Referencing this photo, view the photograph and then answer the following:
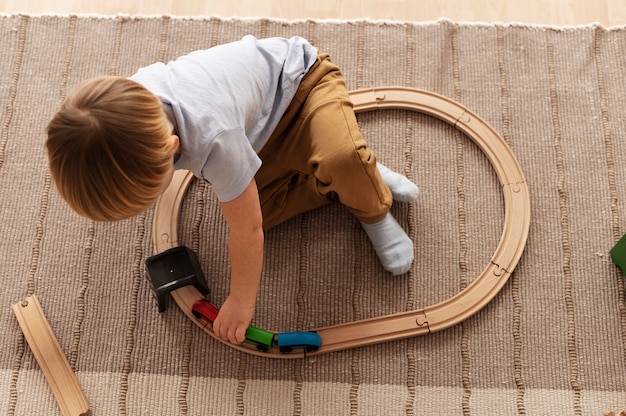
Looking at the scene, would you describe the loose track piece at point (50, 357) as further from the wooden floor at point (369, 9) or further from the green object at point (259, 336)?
the wooden floor at point (369, 9)

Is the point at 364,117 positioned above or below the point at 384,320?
above

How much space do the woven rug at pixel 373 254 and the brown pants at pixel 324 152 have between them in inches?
4.4

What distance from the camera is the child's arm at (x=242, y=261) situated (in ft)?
2.58

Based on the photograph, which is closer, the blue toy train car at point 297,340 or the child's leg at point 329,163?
the child's leg at point 329,163

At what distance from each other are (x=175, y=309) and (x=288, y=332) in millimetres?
185

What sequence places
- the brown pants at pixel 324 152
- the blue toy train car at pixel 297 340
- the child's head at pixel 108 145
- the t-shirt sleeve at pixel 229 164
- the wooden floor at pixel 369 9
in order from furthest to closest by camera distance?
the wooden floor at pixel 369 9, the blue toy train car at pixel 297 340, the brown pants at pixel 324 152, the t-shirt sleeve at pixel 229 164, the child's head at pixel 108 145

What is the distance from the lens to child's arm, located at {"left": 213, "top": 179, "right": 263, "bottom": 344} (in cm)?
79

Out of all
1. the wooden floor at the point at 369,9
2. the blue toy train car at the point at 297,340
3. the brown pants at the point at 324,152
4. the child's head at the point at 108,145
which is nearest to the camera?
the child's head at the point at 108,145

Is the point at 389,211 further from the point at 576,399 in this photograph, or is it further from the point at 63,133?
the point at 63,133

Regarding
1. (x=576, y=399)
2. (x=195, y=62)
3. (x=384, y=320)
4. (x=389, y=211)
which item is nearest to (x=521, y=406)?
(x=576, y=399)

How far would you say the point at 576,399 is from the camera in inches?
37.9

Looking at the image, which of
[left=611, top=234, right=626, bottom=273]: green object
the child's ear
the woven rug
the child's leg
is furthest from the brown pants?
[left=611, top=234, right=626, bottom=273]: green object

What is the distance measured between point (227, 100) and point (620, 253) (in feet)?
2.18

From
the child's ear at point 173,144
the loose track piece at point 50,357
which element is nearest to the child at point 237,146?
the child's ear at point 173,144
